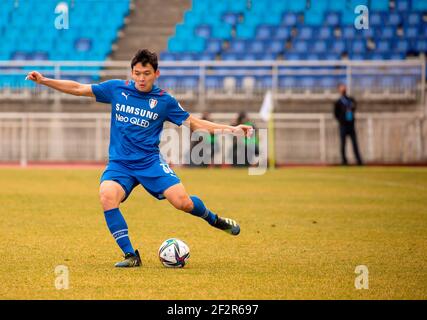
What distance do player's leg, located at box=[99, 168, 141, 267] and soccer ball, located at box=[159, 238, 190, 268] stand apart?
248 millimetres

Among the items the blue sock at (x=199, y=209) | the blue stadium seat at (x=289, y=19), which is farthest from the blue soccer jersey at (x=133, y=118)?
the blue stadium seat at (x=289, y=19)

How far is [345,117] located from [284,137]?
229 centimetres

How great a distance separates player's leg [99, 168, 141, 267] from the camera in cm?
891

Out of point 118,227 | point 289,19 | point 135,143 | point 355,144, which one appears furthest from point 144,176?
point 289,19

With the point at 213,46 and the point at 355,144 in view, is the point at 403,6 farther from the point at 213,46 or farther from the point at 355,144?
the point at 355,144

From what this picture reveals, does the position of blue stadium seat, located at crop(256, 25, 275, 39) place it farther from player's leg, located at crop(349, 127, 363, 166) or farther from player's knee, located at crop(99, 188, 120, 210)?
player's knee, located at crop(99, 188, 120, 210)

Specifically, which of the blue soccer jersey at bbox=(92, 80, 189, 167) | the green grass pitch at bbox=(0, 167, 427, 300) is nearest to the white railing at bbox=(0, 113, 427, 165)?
the green grass pitch at bbox=(0, 167, 427, 300)

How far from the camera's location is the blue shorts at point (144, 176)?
9094 millimetres

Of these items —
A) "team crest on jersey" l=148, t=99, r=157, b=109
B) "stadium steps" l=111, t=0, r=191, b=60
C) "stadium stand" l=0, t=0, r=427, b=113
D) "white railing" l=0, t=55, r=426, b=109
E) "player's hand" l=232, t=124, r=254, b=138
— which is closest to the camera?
"player's hand" l=232, t=124, r=254, b=138

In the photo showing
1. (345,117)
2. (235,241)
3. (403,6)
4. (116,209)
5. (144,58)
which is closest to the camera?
(144,58)

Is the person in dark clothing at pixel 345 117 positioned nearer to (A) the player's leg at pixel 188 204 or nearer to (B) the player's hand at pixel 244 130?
(A) the player's leg at pixel 188 204

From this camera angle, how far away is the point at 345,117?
86.8ft
